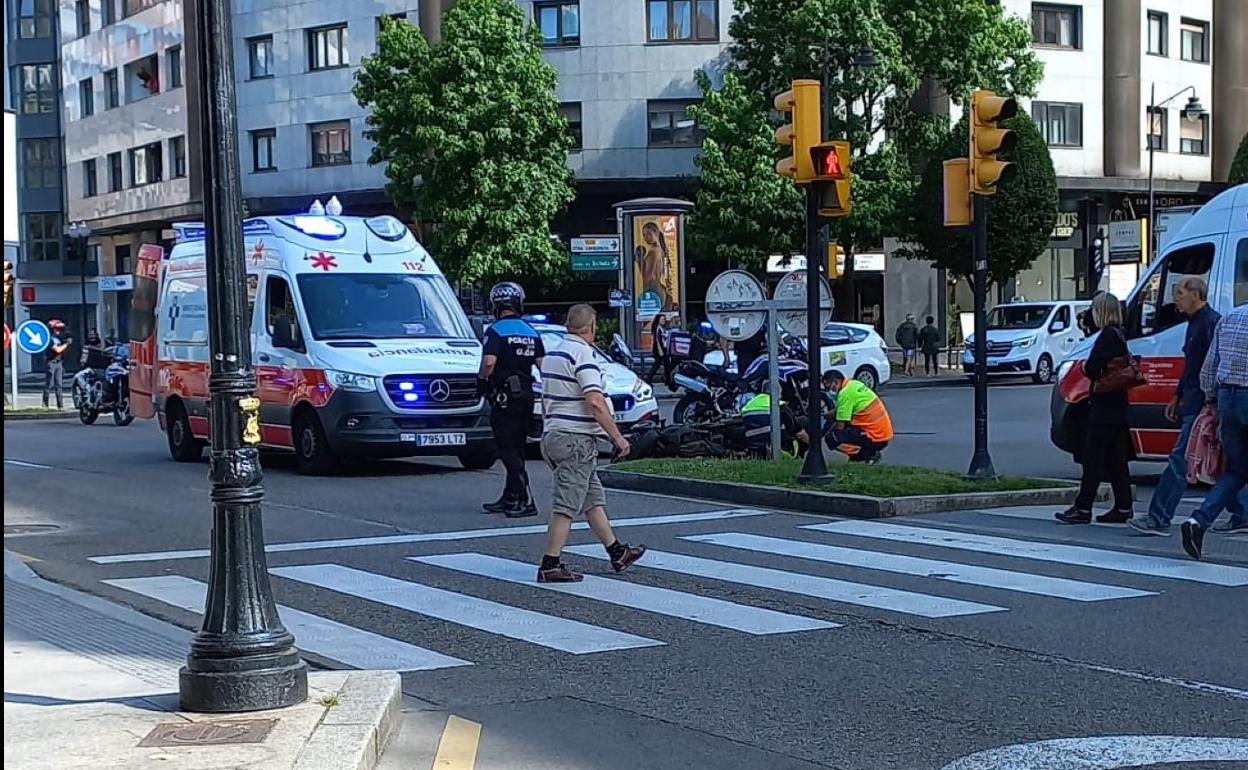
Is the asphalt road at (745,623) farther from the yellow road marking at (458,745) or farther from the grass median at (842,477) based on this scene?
the grass median at (842,477)

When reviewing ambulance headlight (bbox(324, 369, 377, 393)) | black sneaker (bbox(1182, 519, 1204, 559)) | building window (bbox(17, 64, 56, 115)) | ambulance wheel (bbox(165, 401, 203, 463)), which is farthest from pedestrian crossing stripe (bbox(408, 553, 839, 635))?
building window (bbox(17, 64, 56, 115))

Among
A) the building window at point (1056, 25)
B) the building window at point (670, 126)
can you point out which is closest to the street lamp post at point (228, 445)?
the building window at point (670, 126)

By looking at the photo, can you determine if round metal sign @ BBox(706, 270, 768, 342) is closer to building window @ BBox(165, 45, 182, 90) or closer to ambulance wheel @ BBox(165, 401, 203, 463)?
ambulance wheel @ BBox(165, 401, 203, 463)

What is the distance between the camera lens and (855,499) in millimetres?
12844

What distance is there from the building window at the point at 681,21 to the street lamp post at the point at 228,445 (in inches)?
1628

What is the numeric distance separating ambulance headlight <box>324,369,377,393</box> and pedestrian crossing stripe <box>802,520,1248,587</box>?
6.13 m

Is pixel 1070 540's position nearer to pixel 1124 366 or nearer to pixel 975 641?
pixel 1124 366

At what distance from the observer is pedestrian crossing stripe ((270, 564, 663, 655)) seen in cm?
809

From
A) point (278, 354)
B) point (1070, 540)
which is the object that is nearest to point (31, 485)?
point (278, 354)

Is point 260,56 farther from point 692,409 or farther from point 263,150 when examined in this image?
point 692,409

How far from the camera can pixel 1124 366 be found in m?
11.4

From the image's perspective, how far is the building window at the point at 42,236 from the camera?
67938 millimetres

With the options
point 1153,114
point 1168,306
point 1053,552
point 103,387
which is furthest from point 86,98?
point 1053,552

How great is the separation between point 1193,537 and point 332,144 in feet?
137
